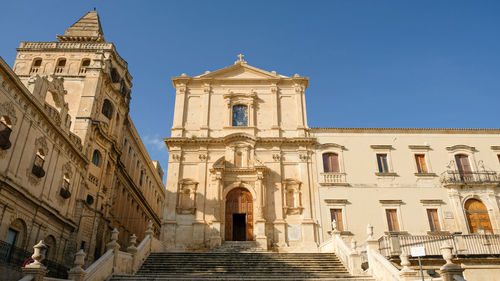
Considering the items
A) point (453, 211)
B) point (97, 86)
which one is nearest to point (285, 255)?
point (453, 211)

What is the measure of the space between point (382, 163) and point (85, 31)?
87.2ft

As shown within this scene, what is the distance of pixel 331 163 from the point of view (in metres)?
25.1

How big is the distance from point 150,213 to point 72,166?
67.7ft

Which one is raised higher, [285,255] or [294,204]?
[294,204]

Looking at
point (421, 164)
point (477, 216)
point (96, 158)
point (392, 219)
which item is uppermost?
point (96, 158)

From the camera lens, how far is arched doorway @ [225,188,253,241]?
23.5m

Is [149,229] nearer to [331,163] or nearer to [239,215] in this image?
[239,215]

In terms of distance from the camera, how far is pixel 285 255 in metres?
18.9

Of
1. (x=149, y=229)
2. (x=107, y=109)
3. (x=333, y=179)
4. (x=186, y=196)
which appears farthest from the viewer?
(x=107, y=109)

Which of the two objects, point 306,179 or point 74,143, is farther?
point 306,179

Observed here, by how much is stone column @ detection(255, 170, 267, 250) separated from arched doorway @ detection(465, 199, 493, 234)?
40.5ft

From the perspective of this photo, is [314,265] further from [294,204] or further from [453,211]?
[453,211]

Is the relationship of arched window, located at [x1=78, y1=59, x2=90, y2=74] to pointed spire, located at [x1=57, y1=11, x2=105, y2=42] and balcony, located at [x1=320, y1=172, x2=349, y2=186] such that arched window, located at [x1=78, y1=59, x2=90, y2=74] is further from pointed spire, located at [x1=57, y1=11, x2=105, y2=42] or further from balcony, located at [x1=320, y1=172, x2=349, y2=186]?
balcony, located at [x1=320, y1=172, x2=349, y2=186]

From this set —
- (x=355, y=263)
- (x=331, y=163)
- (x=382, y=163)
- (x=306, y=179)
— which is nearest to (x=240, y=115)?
(x=306, y=179)
